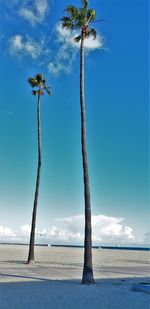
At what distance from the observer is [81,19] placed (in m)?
19.0

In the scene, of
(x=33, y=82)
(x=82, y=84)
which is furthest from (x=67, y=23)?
(x=33, y=82)

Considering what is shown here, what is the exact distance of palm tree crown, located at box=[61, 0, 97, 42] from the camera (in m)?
19.0

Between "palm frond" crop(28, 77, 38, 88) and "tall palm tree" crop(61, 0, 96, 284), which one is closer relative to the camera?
"tall palm tree" crop(61, 0, 96, 284)

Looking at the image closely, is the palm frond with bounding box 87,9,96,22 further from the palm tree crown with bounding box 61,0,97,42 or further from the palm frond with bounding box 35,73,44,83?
the palm frond with bounding box 35,73,44,83

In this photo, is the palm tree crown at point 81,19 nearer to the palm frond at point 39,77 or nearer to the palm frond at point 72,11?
the palm frond at point 72,11

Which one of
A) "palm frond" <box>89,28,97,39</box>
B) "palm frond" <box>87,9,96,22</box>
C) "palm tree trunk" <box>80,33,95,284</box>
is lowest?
"palm tree trunk" <box>80,33,95,284</box>

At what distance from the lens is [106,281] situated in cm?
1678

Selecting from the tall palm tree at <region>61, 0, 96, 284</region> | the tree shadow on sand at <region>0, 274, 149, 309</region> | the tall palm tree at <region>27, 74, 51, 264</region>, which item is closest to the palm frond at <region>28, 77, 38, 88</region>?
the tall palm tree at <region>27, 74, 51, 264</region>

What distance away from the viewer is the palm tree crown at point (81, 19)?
62.2 feet

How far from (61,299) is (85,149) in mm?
7336

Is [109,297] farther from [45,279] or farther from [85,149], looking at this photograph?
[85,149]

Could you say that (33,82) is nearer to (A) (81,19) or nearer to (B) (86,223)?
(A) (81,19)

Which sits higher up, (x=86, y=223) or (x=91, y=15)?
(x=91, y=15)

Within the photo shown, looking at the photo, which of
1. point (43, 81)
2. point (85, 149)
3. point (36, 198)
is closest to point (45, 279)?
point (85, 149)
